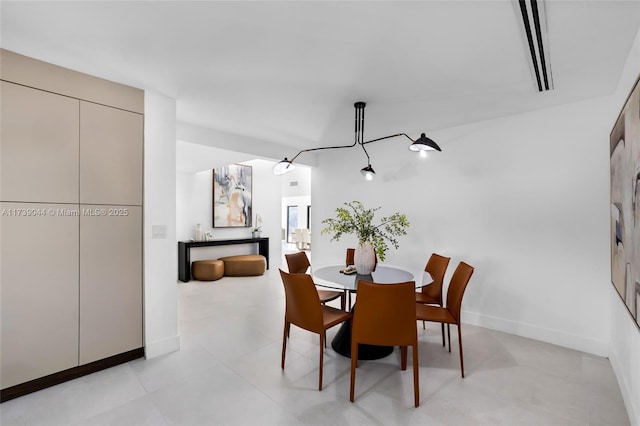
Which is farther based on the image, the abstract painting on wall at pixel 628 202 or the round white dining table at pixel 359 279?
the round white dining table at pixel 359 279

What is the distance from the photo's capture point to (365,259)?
2996 mm

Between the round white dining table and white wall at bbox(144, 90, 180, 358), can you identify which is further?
white wall at bbox(144, 90, 180, 358)

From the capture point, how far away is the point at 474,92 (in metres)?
2.91

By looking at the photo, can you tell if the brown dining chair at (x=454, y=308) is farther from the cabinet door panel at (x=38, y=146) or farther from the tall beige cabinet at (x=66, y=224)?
the cabinet door panel at (x=38, y=146)

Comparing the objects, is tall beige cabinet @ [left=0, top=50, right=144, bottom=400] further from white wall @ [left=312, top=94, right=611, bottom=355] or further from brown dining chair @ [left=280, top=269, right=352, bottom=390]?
white wall @ [left=312, top=94, right=611, bottom=355]

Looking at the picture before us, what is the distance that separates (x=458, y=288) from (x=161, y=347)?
2.87 metres

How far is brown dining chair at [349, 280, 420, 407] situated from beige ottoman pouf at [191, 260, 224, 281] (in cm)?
478

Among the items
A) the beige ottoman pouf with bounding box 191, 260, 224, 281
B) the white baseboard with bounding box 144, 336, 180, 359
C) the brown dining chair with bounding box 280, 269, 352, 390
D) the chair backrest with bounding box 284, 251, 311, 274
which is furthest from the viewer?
the beige ottoman pouf with bounding box 191, 260, 224, 281

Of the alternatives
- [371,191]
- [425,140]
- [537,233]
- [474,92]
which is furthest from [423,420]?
[371,191]

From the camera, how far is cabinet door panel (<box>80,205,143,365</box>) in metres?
2.56

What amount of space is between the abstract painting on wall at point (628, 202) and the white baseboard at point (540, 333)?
0.90 meters

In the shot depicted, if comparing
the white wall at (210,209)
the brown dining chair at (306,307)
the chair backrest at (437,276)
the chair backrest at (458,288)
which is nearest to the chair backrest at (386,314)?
the brown dining chair at (306,307)

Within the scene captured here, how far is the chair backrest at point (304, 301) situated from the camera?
2383 millimetres

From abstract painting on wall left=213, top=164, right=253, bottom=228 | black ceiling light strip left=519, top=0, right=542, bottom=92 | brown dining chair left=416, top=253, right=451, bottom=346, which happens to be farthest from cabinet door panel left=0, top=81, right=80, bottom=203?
abstract painting on wall left=213, top=164, right=253, bottom=228
